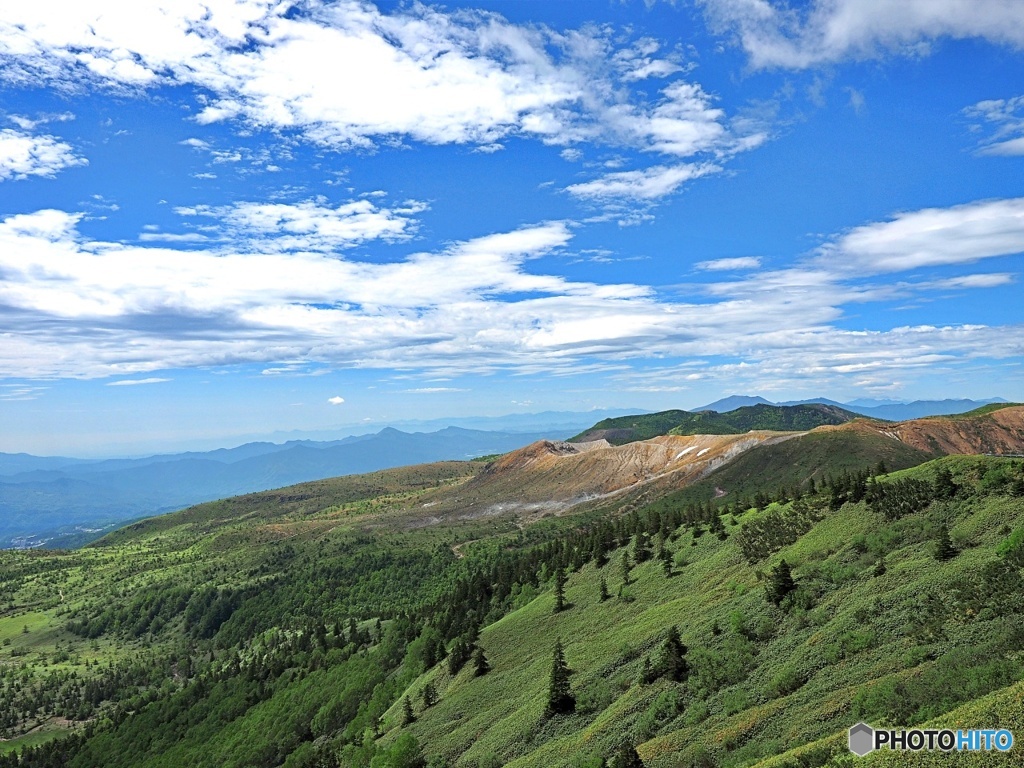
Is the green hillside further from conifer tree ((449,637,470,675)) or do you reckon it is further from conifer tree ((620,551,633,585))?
conifer tree ((620,551,633,585))

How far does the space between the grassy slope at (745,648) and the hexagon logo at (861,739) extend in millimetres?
1189

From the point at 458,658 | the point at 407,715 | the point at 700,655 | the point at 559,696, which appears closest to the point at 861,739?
the point at 700,655

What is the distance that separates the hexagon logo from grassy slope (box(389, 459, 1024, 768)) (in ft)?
3.90

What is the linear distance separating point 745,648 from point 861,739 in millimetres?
17316

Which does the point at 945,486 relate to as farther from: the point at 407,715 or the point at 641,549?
the point at 407,715

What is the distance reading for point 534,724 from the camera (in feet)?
152

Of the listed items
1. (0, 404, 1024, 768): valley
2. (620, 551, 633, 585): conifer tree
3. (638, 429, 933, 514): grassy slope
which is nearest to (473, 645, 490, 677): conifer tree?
(0, 404, 1024, 768): valley

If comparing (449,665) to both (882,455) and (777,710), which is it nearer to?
(777,710)

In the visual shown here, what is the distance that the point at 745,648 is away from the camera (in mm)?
40344

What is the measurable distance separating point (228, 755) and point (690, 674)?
345ft

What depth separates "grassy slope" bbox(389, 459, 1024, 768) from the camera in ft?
98.8

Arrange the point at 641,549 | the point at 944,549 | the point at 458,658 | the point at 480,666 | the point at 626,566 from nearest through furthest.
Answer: the point at 944,549 → the point at 480,666 → the point at 458,658 → the point at 626,566 → the point at 641,549

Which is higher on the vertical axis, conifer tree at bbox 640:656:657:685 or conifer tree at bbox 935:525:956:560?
conifer tree at bbox 935:525:956:560

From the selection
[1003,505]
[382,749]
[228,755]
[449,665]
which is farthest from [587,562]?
[228,755]
